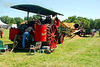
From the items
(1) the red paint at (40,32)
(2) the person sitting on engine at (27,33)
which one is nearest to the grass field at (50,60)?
(2) the person sitting on engine at (27,33)

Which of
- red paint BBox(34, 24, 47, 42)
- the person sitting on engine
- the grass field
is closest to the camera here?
the grass field

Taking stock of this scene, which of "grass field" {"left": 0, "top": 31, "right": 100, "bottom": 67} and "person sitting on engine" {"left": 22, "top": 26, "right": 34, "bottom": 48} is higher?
"person sitting on engine" {"left": 22, "top": 26, "right": 34, "bottom": 48}

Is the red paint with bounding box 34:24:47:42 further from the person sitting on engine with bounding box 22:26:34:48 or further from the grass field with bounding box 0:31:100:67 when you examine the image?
the grass field with bounding box 0:31:100:67

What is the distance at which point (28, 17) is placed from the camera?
33.7 ft

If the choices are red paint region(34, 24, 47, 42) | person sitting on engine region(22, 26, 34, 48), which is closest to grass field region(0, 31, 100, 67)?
person sitting on engine region(22, 26, 34, 48)

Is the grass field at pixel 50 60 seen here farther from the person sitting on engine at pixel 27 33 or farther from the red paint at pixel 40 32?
the red paint at pixel 40 32

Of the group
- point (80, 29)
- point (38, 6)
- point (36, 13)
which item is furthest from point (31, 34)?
point (80, 29)

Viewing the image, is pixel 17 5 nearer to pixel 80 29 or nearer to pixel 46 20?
pixel 46 20

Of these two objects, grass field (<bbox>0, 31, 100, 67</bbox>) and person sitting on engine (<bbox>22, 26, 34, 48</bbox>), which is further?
person sitting on engine (<bbox>22, 26, 34, 48</bbox>)

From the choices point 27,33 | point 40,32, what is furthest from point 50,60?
point 27,33

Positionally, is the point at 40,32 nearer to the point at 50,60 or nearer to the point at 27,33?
the point at 27,33

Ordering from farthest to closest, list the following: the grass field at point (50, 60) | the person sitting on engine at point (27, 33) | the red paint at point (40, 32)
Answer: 1. the person sitting on engine at point (27, 33)
2. the red paint at point (40, 32)
3. the grass field at point (50, 60)

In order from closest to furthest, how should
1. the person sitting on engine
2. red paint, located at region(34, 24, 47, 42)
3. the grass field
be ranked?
the grass field, red paint, located at region(34, 24, 47, 42), the person sitting on engine

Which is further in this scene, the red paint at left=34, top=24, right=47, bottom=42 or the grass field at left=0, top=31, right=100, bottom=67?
Answer: the red paint at left=34, top=24, right=47, bottom=42
